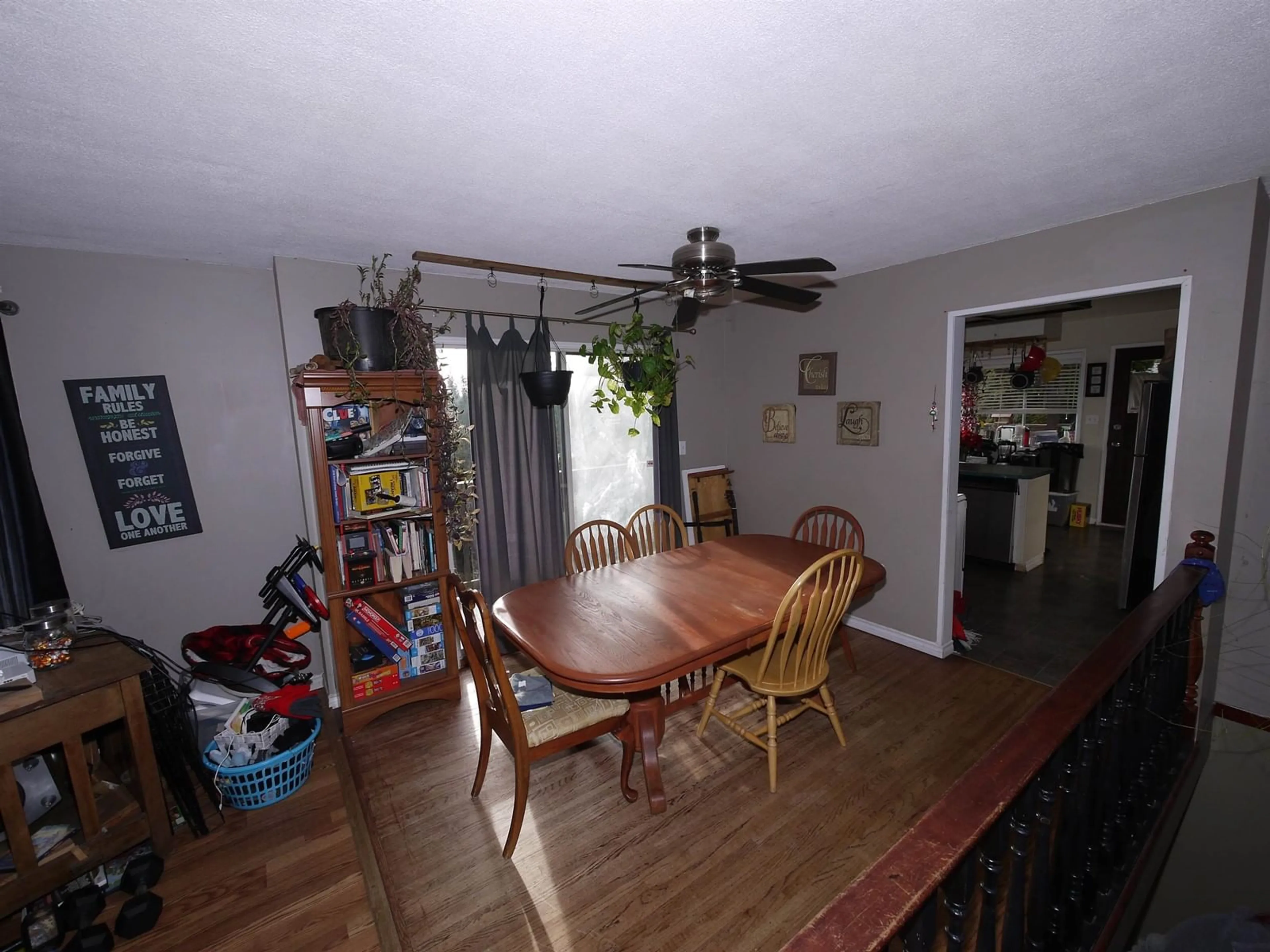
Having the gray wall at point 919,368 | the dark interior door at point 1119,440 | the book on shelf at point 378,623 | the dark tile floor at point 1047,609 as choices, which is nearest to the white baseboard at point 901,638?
the gray wall at point 919,368

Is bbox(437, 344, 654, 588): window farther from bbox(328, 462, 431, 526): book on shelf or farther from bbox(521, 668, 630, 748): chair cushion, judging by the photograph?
bbox(521, 668, 630, 748): chair cushion

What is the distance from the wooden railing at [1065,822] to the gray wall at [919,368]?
784 millimetres

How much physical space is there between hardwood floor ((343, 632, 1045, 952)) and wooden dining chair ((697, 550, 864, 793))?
7.5 inches

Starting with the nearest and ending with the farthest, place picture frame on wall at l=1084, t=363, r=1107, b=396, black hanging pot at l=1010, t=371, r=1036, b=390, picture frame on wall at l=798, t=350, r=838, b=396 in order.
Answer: picture frame on wall at l=798, t=350, r=838, b=396 → picture frame on wall at l=1084, t=363, r=1107, b=396 → black hanging pot at l=1010, t=371, r=1036, b=390

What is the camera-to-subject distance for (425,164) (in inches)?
69.0

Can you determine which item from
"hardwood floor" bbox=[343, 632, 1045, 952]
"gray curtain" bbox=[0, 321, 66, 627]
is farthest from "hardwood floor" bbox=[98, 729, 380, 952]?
"gray curtain" bbox=[0, 321, 66, 627]

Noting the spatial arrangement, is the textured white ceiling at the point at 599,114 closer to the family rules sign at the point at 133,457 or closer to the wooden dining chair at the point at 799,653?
the family rules sign at the point at 133,457

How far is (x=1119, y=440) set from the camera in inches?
240

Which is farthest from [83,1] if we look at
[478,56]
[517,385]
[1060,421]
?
[1060,421]

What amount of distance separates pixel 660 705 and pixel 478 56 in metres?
2.20

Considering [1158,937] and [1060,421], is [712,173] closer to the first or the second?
[1158,937]

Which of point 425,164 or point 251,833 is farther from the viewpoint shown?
point 251,833

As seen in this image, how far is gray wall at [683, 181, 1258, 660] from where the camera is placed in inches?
87.2

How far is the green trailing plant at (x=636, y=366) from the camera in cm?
325
